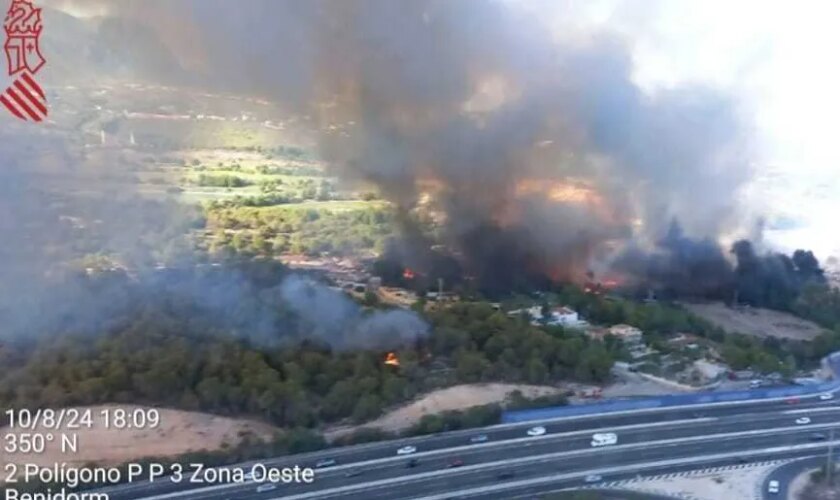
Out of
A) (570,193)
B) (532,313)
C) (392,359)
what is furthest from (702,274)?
(392,359)

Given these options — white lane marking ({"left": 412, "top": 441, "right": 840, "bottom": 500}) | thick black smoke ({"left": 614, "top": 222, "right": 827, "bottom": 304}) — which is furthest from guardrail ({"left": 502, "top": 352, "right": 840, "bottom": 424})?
thick black smoke ({"left": 614, "top": 222, "right": 827, "bottom": 304})

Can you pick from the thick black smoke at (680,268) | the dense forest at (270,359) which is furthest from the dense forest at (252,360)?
the thick black smoke at (680,268)

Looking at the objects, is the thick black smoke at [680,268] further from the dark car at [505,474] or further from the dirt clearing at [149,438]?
the dirt clearing at [149,438]

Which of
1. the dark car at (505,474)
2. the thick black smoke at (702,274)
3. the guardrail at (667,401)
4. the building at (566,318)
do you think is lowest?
the dark car at (505,474)

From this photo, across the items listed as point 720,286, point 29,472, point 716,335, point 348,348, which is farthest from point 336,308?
point 720,286

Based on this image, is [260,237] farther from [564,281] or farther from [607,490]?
[607,490]

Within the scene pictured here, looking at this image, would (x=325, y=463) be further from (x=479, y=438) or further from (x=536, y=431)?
(x=536, y=431)

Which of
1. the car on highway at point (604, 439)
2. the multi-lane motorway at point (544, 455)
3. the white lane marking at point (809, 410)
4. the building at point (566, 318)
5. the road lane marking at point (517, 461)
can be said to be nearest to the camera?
the road lane marking at point (517, 461)
